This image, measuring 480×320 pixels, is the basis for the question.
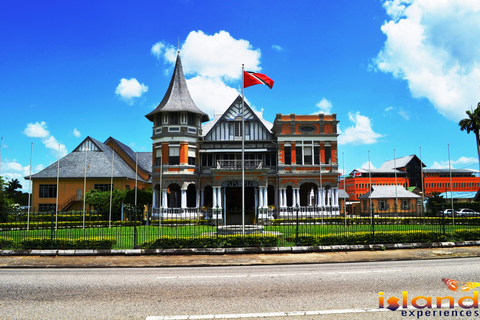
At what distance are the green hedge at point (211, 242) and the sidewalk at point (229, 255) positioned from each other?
0.43m

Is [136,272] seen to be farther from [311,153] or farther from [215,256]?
[311,153]

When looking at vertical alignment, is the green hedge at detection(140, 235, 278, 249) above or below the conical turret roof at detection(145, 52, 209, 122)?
below

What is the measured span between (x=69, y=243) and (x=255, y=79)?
13652mm

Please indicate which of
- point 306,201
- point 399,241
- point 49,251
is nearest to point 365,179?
point 306,201

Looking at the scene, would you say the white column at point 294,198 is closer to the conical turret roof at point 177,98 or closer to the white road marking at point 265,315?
the conical turret roof at point 177,98

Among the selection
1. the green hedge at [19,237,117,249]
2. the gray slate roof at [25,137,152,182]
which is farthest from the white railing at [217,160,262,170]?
the green hedge at [19,237,117,249]

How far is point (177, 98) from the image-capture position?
133ft

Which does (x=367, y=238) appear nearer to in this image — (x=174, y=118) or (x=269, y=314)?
(x=269, y=314)

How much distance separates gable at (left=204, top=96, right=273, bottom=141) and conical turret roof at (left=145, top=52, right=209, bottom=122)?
2502 mm

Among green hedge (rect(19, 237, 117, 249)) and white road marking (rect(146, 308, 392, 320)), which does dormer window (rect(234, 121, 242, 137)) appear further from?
white road marking (rect(146, 308, 392, 320))

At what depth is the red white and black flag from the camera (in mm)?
20953

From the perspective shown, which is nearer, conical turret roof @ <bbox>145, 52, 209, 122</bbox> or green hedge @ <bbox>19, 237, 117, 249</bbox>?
green hedge @ <bbox>19, 237, 117, 249</bbox>

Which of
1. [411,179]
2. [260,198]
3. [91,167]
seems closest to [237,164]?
[260,198]

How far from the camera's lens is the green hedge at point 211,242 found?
54.7 ft
